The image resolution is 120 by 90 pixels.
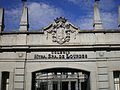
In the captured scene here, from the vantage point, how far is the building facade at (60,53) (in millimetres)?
17531

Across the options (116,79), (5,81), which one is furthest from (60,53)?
(5,81)

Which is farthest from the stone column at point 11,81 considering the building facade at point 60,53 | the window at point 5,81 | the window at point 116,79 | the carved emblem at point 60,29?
the window at point 116,79

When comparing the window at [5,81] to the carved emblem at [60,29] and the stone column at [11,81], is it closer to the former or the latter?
the stone column at [11,81]

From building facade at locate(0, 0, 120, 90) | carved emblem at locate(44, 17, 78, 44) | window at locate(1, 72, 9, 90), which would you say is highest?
carved emblem at locate(44, 17, 78, 44)

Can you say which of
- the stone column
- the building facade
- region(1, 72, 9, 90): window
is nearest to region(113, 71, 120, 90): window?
the building facade

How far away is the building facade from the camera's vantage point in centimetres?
1753

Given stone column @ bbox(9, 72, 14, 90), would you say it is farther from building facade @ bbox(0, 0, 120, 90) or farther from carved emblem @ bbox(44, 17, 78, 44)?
carved emblem @ bbox(44, 17, 78, 44)

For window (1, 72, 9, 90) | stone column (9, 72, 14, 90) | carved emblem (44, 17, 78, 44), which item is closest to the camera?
stone column (9, 72, 14, 90)

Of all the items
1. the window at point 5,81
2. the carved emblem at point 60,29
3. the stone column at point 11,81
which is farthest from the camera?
the carved emblem at point 60,29

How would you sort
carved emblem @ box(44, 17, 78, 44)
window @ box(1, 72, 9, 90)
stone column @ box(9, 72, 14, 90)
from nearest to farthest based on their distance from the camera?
stone column @ box(9, 72, 14, 90)
window @ box(1, 72, 9, 90)
carved emblem @ box(44, 17, 78, 44)

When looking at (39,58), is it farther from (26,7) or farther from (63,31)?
(26,7)

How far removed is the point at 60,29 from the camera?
1822 centimetres

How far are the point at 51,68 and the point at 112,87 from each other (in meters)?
4.67

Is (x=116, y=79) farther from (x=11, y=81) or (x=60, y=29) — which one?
(x=11, y=81)
